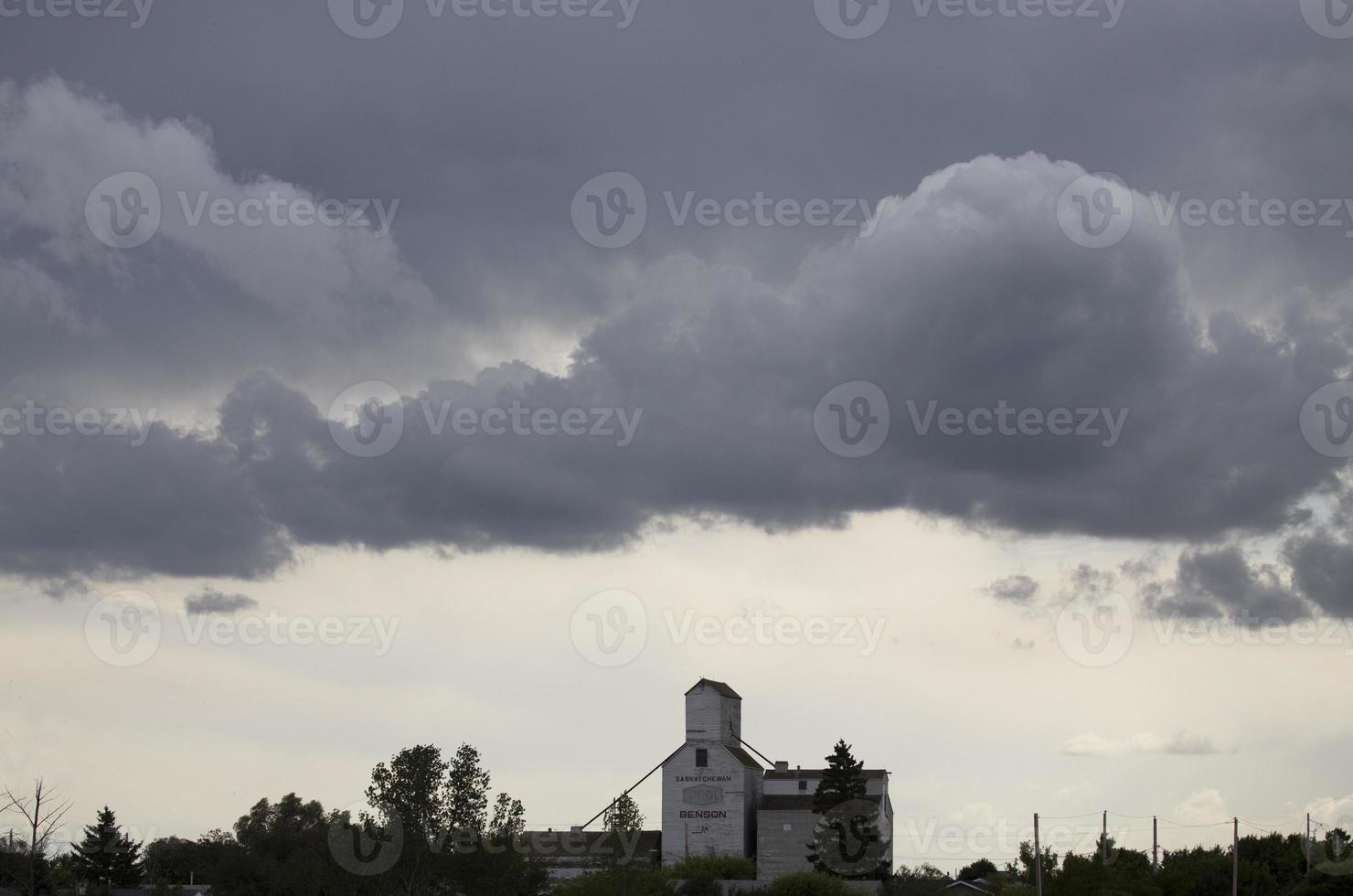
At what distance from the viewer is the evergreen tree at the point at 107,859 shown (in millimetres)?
115438

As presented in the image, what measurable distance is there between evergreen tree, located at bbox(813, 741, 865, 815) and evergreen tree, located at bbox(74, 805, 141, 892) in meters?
57.6

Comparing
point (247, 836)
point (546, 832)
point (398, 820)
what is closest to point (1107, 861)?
point (398, 820)

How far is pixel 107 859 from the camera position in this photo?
117 metres

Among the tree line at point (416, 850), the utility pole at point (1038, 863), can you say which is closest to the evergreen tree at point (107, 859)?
the tree line at point (416, 850)

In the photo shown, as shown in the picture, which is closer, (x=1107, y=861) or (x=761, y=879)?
(x=1107, y=861)

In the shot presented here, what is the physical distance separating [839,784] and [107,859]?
62910 millimetres

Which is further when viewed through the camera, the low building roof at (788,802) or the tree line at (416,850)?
the low building roof at (788,802)

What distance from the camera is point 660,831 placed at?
348 feet

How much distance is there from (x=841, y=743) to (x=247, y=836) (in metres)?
70.6

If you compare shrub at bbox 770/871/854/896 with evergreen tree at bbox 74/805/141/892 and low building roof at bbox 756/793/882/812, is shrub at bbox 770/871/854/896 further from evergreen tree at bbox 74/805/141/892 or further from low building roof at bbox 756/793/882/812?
evergreen tree at bbox 74/805/141/892

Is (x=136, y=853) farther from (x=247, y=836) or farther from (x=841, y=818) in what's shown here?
(x=841, y=818)

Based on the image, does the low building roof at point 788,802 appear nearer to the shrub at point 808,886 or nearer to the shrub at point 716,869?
the shrub at point 716,869

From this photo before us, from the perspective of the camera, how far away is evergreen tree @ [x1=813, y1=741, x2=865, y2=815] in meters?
98.2

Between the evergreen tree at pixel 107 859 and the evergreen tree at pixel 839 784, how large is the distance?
57.6 m
